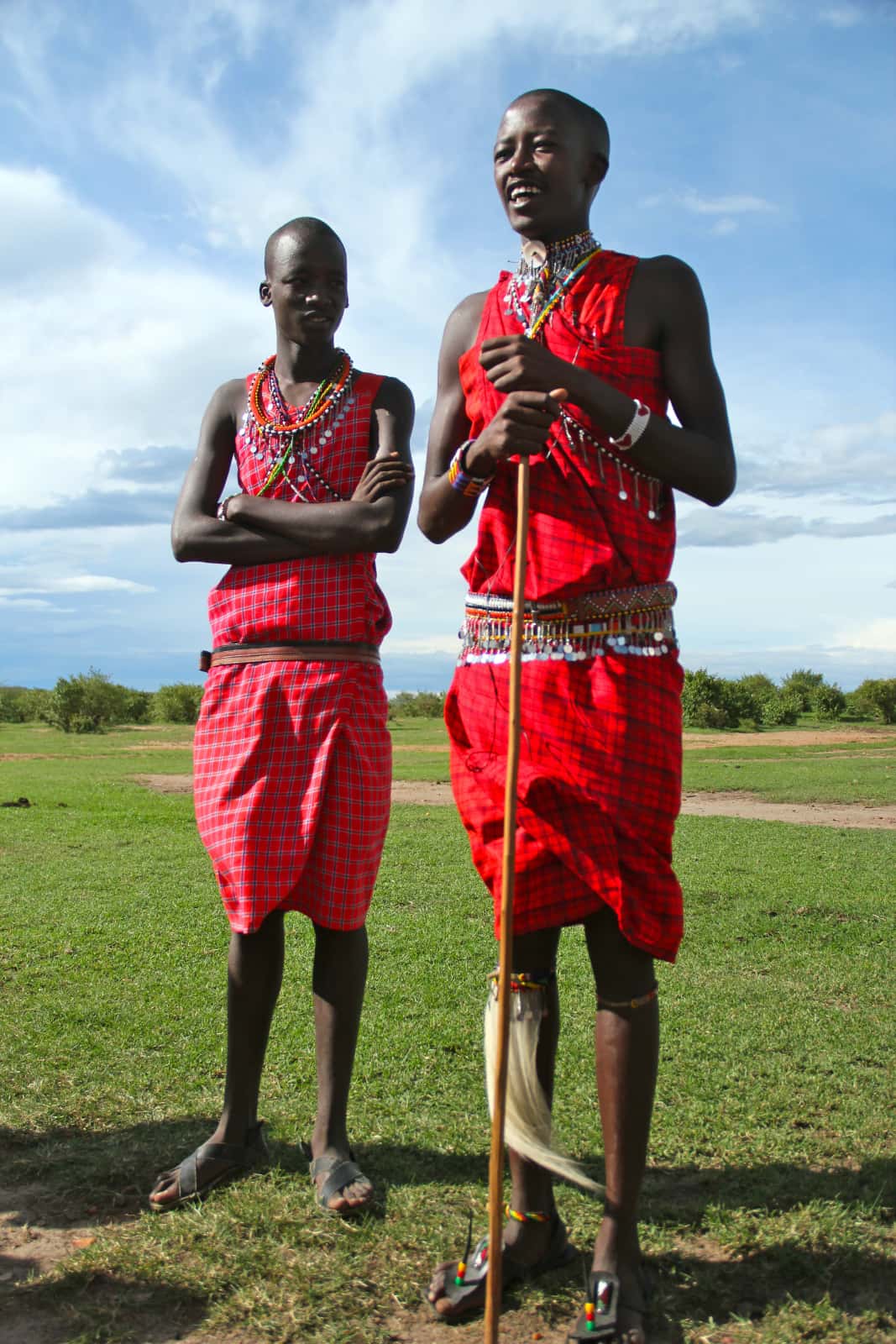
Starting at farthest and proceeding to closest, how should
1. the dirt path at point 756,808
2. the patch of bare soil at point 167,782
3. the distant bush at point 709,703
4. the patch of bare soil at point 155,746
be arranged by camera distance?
the distant bush at point 709,703 < the patch of bare soil at point 155,746 < the patch of bare soil at point 167,782 < the dirt path at point 756,808

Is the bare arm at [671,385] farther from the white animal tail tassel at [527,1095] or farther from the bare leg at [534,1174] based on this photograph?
the white animal tail tassel at [527,1095]

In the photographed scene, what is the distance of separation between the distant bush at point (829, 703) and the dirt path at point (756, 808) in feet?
69.3

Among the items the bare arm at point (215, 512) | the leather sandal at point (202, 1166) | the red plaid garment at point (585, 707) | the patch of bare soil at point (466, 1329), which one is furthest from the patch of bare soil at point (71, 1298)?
the bare arm at point (215, 512)

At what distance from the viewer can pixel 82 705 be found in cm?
3238

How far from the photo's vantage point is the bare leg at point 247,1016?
3.11 meters

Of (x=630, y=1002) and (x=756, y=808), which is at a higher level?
(x=630, y=1002)

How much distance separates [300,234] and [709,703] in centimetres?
2823

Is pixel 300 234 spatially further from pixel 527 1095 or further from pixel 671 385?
pixel 527 1095

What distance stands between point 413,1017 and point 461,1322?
7.37 ft

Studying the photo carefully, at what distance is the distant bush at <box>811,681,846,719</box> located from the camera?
33.8 m

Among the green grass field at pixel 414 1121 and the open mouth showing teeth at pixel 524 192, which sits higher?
the open mouth showing teeth at pixel 524 192

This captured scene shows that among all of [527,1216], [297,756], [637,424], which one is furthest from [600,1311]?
[637,424]

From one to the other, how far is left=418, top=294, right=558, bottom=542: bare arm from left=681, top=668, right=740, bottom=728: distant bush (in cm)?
2787

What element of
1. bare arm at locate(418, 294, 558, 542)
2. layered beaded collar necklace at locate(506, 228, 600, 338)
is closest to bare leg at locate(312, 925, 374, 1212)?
bare arm at locate(418, 294, 558, 542)
